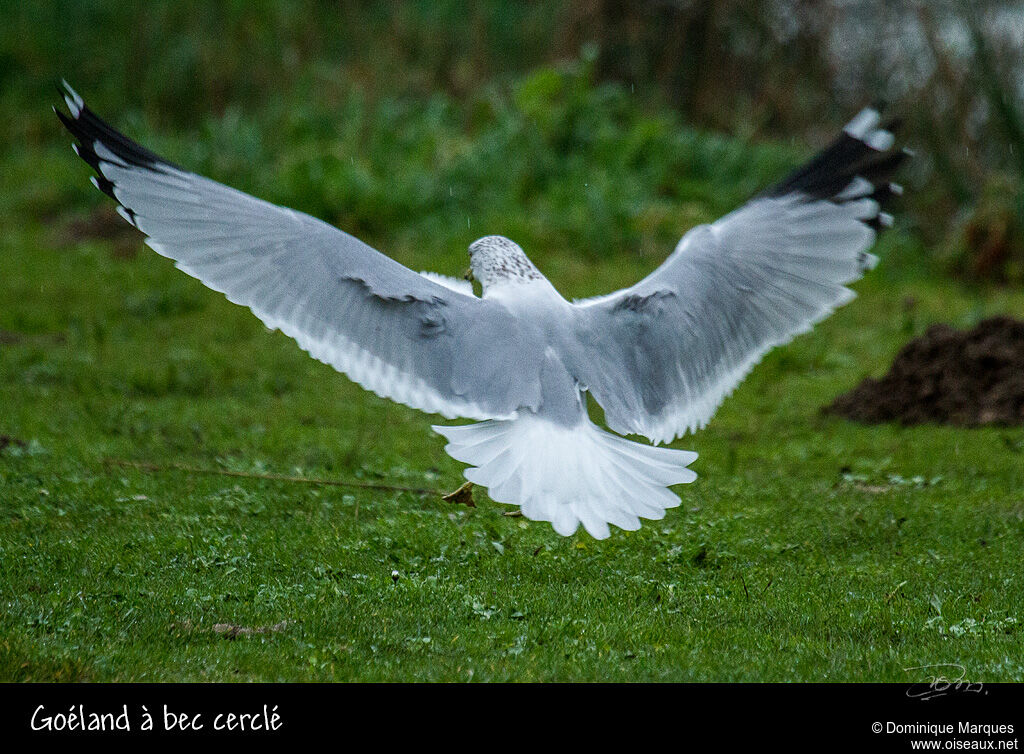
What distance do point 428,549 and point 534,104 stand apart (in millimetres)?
9492

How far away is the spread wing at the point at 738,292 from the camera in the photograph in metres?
5.60

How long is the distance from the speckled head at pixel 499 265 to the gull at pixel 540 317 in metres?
0.02

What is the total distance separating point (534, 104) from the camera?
14.3 meters

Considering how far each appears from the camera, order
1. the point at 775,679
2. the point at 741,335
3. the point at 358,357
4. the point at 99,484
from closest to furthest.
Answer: the point at 775,679 < the point at 358,357 < the point at 741,335 < the point at 99,484

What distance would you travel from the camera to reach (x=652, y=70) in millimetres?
16484

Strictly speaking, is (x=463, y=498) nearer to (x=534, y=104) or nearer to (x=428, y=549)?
(x=428, y=549)

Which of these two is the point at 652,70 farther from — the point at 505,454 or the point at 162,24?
the point at 505,454

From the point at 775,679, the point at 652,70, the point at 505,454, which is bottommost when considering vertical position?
the point at 775,679

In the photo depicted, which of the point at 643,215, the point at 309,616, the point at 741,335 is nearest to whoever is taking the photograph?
the point at 309,616

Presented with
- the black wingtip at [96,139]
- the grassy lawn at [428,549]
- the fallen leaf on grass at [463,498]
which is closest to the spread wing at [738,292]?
the grassy lawn at [428,549]

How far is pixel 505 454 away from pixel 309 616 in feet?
3.22

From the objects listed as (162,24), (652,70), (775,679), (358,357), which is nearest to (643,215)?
(652,70)

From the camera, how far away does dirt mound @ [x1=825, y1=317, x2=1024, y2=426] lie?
8.45 metres

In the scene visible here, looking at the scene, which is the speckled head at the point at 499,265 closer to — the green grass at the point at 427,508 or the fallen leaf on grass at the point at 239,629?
the green grass at the point at 427,508
